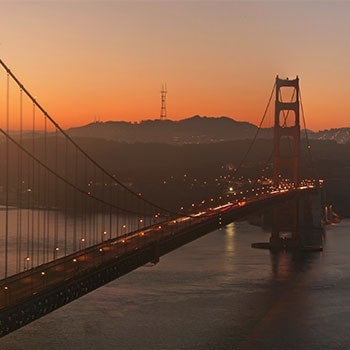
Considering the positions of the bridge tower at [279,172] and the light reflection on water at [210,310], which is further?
the bridge tower at [279,172]

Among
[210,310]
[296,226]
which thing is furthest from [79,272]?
[296,226]

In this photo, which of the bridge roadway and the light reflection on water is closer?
the bridge roadway

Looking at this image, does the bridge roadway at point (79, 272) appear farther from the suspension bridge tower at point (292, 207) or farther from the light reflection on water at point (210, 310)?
the suspension bridge tower at point (292, 207)

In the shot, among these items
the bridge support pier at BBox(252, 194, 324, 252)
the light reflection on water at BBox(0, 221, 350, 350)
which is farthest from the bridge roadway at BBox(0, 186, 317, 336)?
the bridge support pier at BBox(252, 194, 324, 252)

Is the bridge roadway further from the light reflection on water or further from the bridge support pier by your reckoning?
the bridge support pier

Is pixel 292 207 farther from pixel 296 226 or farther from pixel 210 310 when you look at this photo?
pixel 210 310

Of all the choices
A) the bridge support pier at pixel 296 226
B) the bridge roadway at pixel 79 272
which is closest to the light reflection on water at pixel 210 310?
the bridge roadway at pixel 79 272
